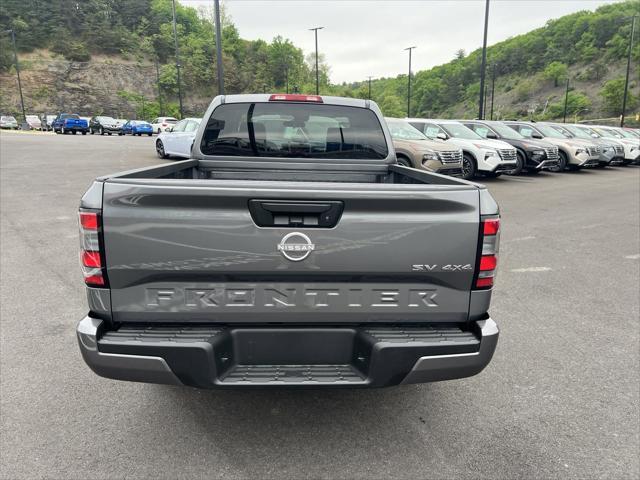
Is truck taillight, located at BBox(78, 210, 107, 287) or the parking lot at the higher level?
truck taillight, located at BBox(78, 210, 107, 287)

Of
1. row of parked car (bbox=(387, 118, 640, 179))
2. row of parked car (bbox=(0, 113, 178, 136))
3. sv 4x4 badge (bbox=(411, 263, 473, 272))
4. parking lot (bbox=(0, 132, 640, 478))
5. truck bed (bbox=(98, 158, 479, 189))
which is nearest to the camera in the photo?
sv 4x4 badge (bbox=(411, 263, 473, 272))

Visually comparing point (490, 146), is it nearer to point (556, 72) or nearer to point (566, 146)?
point (566, 146)

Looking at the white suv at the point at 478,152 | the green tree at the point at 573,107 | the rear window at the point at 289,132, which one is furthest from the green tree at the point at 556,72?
the rear window at the point at 289,132

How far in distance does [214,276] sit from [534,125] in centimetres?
1949

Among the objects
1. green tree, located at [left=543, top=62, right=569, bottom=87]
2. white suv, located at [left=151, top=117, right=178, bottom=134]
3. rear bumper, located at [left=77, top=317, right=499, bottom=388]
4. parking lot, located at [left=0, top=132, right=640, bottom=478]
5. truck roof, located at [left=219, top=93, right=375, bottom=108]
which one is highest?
green tree, located at [left=543, top=62, right=569, bottom=87]

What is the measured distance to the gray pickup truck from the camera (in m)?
2.13

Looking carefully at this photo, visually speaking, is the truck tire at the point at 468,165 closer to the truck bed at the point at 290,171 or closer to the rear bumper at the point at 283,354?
the truck bed at the point at 290,171

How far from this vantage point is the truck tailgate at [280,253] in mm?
2119

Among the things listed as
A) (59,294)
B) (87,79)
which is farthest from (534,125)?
(87,79)

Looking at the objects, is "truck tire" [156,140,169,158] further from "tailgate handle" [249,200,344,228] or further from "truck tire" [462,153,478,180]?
"tailgate handle" [249,200,344,228]

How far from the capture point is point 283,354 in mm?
2297

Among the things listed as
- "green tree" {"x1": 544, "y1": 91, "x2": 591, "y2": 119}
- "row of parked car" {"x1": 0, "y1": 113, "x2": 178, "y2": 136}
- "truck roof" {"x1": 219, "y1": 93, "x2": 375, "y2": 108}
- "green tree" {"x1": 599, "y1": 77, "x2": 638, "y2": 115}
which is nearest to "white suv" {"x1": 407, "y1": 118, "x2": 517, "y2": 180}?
"truck roof" {"x1": 219, "y1": 93, "x2": 375, "y2": 108}

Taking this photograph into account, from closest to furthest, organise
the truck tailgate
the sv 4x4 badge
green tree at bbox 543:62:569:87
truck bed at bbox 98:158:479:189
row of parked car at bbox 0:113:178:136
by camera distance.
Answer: the truck tailgate → the sv 4x4 badge → truck bed at bbox 98:158:479:189 → row of parked car at bbox 0:113:178:136 → green tree at bbox 543:62:569:87

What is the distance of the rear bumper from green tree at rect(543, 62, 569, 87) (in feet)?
456
